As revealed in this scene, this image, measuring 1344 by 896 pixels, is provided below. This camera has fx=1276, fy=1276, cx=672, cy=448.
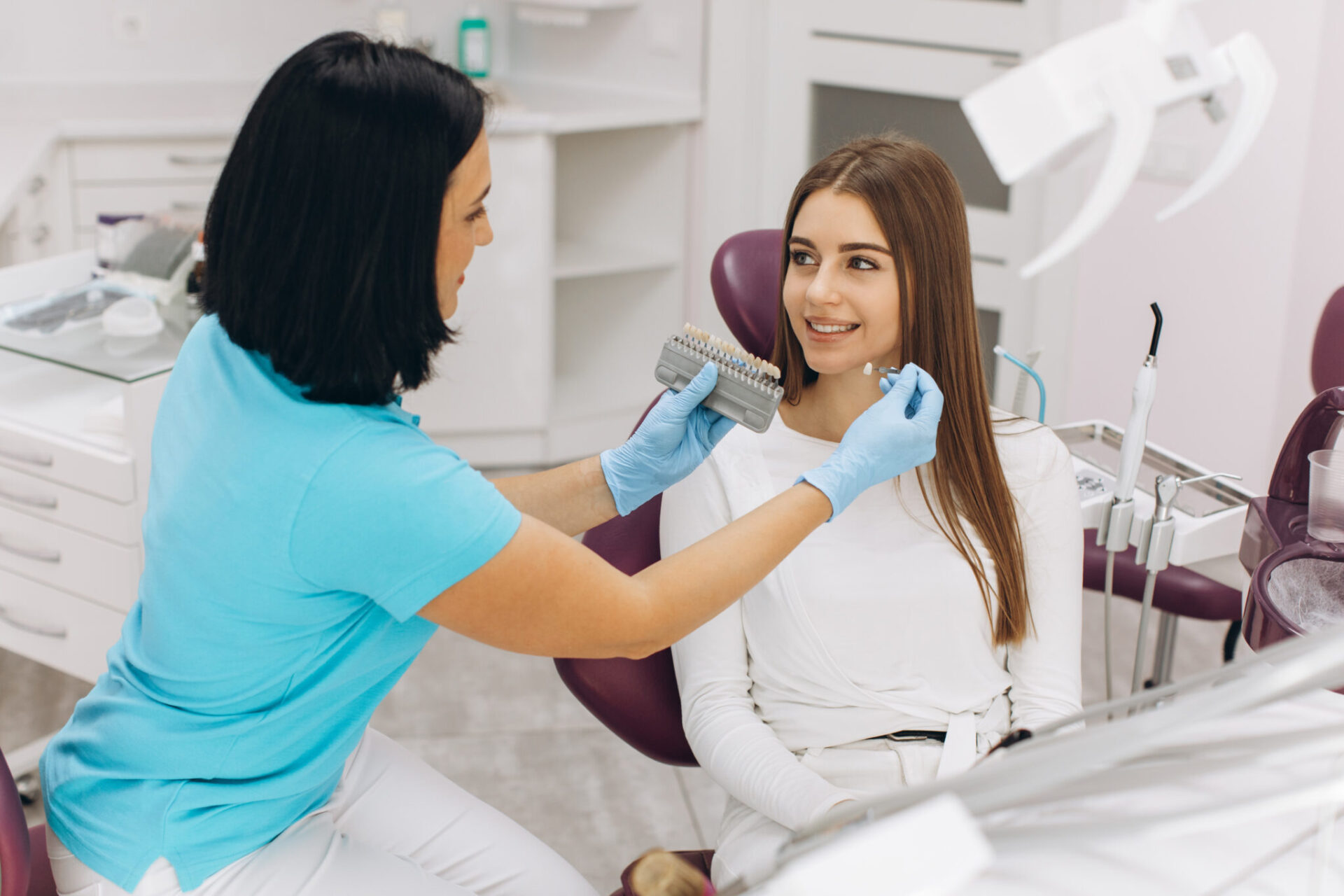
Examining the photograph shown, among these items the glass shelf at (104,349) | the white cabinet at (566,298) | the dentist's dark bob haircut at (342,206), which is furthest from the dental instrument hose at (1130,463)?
the white cabinet at (566,298)

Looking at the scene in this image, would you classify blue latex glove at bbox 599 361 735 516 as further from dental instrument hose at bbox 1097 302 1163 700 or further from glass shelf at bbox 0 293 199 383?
glass shelf at bbox 0 293 199 383

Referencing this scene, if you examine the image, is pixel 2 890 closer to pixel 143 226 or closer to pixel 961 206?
pixel 961 206

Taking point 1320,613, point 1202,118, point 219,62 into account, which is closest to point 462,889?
point 1320,613

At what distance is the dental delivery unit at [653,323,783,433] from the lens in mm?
1284

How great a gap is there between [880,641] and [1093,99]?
2.87 feet

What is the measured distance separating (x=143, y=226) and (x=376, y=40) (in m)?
1.45

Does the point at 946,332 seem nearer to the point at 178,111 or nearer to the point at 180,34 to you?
the point at 178,111

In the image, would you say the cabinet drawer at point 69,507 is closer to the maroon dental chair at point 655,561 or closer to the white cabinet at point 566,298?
the maroon dental chair at point 655,561

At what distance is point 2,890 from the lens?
Answer: 3.35ft

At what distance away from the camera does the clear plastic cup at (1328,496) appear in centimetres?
134

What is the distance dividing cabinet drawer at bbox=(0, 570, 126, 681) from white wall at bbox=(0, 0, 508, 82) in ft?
6.43

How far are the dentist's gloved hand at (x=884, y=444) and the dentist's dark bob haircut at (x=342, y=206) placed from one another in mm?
392

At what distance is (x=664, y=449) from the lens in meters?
1.34

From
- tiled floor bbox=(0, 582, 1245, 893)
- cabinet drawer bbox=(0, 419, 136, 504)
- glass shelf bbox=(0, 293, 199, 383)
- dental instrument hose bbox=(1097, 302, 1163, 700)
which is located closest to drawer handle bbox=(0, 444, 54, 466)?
cabinet drawer bbox=(0, 419, 136, 504)
